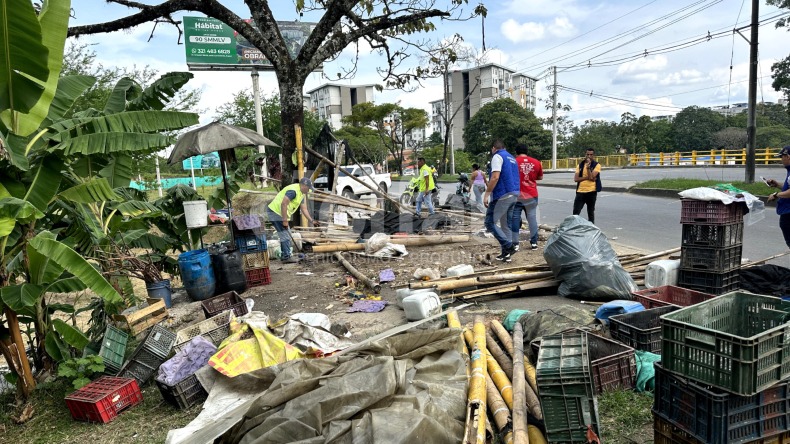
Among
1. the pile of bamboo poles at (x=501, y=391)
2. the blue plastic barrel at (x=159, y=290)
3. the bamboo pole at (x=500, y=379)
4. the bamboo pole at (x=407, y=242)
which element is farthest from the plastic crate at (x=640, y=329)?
the blue plastic barrel at (x=159, y=290)

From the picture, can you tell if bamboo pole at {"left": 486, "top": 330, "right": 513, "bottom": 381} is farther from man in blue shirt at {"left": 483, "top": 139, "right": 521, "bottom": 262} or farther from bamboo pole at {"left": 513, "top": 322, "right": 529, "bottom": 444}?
man in blue shirt at {"left": 483, "top": 139, "right": 521, "bottom": 262}

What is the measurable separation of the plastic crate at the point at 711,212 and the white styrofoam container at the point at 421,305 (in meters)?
2.82

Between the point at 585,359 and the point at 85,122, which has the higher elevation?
the point at 85,122

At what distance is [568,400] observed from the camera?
110 inches

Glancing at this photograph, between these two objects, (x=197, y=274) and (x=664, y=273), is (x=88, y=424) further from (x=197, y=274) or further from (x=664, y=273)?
(x=664, y=273)

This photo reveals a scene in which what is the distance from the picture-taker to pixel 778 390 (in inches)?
96.0

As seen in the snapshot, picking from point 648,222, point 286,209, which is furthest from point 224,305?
point 648,222

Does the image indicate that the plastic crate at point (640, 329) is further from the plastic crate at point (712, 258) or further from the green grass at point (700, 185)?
the green grass at point (700, 185)

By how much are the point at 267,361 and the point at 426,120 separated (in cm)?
4534

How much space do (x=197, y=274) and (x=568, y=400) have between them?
5610mm

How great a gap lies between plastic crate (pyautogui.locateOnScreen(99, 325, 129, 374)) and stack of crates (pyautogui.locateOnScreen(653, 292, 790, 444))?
15.7ft

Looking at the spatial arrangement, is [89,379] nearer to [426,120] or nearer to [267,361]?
[267,361]

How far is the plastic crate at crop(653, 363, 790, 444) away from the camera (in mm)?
2334

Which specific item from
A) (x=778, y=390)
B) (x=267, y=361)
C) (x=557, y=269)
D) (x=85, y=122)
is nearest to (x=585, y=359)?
(x=778, y=390)
